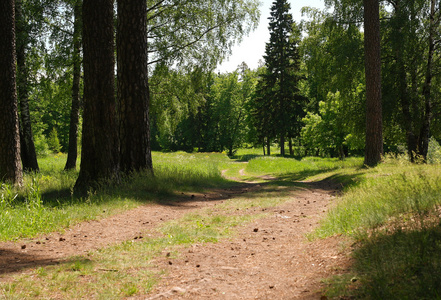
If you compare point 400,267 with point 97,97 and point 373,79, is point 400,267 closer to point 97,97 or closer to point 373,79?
point 97,97

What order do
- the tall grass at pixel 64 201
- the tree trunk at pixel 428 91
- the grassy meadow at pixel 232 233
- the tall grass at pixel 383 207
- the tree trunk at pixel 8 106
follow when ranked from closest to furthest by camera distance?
the grassy meadow at pixel 232 233
the tall grass at pixel 383 207
the tall grass at pixel 64 201
the tree trunk at pixel 8 106
the tree trunk at pixel 428 91

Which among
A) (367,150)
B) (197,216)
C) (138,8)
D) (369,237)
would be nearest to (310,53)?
(367,150)

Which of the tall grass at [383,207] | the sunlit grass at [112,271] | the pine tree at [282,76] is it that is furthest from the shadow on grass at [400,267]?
the pine tree at [282,76]

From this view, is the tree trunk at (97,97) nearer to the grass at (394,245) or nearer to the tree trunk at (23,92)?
the tree trunk at (23,92)

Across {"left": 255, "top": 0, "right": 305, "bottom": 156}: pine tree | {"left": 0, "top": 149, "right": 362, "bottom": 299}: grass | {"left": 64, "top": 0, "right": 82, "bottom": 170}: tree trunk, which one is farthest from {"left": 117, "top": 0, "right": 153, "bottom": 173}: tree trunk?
{"left": 255, "top": 0, "right": 305, "bottom": 156}: pine tree

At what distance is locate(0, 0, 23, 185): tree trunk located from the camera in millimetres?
9352

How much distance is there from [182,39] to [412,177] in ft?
46.1

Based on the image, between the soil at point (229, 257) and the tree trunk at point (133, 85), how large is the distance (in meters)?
4.37

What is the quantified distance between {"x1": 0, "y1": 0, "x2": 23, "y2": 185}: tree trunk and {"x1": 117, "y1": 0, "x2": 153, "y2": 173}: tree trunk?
3.12 metres

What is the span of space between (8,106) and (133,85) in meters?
3.69

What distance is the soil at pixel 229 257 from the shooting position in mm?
3703

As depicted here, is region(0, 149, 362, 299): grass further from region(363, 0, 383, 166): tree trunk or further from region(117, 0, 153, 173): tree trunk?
region(363, 0, 383, 166): tree trunk

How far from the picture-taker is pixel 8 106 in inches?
370

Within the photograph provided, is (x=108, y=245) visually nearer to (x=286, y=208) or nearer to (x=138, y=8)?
(x=286, y=208)
